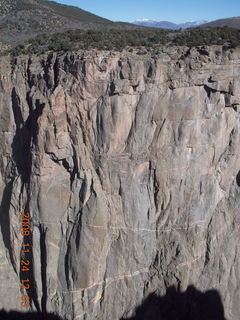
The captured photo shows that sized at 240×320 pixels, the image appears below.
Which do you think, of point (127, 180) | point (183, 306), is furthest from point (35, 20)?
point (183, 306)

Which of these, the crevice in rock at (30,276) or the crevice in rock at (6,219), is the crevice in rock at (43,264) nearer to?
the crevice in rock at (30,276)

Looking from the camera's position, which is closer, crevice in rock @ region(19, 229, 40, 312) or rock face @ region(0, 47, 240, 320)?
rock face @ region(0, 47, 240, 320)

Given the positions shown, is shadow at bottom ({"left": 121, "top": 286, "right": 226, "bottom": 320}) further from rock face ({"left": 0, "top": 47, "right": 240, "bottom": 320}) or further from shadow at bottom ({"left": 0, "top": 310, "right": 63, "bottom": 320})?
shadow at bottom ({"left": 0, "top": 310, "right": 63, "bottom": 320})

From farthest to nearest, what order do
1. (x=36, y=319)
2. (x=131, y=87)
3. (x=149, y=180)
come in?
(x=36, y=319), (x=149, y=180), (x=131, y=87)

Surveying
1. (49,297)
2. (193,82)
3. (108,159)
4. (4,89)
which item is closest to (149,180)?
(108,159)

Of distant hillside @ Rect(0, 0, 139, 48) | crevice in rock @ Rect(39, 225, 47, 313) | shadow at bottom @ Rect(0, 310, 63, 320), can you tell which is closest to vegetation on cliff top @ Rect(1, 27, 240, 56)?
distant hillside @ Rect(0, 0, 139, 48)

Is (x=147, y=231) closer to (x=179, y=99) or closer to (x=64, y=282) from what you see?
(x=64, y=282)
